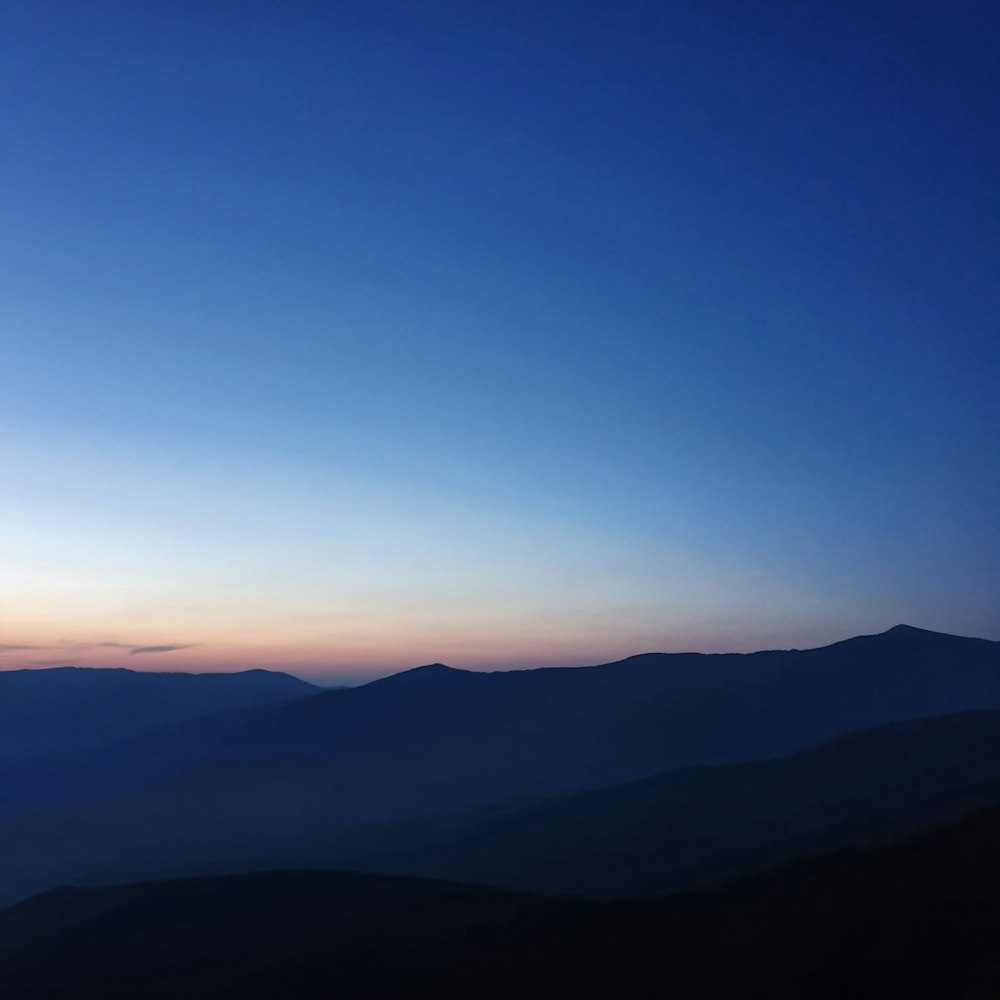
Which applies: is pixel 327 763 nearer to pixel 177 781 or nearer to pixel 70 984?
pixel 177 781

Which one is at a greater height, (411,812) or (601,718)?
(601,718)

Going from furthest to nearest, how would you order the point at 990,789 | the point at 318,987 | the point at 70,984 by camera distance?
1. the point at 990,789
2. the point at 70,984
3. the point at 318,987

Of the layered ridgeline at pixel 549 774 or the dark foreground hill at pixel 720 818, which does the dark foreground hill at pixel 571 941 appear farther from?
the layered ridgeline at pixel 549 774

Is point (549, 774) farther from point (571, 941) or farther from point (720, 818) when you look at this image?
point (571, 941)

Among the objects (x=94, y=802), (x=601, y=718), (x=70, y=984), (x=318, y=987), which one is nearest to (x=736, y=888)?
(x=318, y=987)

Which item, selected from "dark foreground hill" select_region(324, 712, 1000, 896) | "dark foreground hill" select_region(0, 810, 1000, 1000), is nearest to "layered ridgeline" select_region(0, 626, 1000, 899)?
"dark foreground hill" select_region(324, 712, 1000, 896)

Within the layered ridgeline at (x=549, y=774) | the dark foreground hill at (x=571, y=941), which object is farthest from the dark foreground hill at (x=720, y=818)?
the dark foreground hill at (x=571, y=941)

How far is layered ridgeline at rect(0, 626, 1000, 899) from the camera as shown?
5378cm

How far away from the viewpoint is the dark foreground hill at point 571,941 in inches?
853

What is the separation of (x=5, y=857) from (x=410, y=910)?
10650 cm

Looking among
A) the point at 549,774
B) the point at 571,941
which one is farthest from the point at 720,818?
the point at 549,774

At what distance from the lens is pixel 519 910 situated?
102ft

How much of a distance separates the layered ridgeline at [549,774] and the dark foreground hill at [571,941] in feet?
23.2

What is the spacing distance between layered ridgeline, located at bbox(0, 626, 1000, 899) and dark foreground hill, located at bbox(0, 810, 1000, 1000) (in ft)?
23.2
